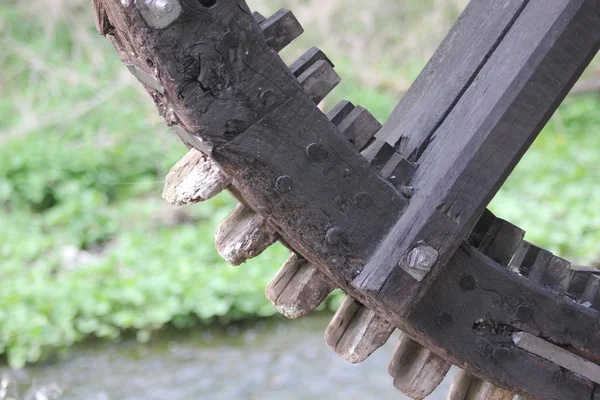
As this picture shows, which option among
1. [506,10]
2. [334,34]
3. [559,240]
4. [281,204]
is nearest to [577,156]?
[559,240]

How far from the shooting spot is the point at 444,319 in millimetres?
1713

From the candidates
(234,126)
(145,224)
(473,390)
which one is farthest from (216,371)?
(234,126)

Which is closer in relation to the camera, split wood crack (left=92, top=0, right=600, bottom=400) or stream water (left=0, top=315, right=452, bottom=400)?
split wood crack (left=92, top=0, right=600, bottom=400)

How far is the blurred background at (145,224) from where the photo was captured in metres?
4.76

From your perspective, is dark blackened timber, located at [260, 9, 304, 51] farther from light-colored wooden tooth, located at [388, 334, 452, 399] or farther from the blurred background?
the blurred background

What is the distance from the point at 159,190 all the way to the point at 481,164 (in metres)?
6.24

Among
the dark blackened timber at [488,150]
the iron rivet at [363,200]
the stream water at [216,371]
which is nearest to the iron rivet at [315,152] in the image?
the iron rivet at [363,200]

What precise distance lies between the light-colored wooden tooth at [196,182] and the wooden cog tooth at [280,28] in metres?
0.30

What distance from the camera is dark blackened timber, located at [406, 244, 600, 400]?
171cm

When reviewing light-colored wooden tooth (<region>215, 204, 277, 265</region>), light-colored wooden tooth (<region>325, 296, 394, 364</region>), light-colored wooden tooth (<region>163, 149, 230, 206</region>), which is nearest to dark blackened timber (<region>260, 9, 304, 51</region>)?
light-colored wooden tooth (<region>163, 149, 230, 206</region>)

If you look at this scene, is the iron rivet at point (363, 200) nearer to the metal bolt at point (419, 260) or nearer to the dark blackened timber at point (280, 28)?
the metal bolt at point (419, 260)

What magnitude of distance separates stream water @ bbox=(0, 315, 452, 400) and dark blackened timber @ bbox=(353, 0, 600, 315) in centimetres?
300

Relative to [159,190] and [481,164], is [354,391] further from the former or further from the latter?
[159,190]

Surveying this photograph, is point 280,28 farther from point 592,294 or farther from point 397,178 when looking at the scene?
point 592,294
